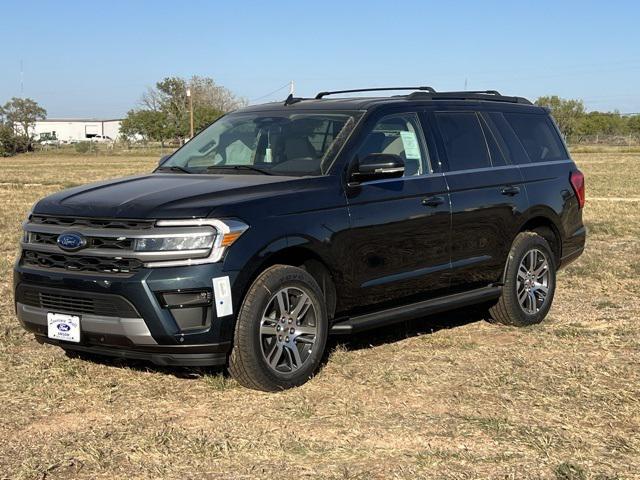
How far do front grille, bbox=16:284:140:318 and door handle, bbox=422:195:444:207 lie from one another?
2359 millimetres

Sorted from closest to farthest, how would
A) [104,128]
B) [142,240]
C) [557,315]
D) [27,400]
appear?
[142,240]
[27,400]
[557,315]
[104,128]

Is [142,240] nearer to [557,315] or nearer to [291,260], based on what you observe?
[291,260]

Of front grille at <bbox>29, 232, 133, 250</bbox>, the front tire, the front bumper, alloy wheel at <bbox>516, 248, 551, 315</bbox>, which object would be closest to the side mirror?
the front tire

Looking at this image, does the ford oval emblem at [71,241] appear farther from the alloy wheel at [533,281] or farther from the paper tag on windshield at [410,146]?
the alloy wheel at [533,281]

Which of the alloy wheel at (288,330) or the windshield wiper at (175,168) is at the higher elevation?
the windshield wiper at (175,168)

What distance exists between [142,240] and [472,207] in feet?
9.26

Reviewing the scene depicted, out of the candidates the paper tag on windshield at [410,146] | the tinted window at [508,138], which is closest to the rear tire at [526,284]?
the tinted window at [508,138]

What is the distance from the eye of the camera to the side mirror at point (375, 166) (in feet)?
18.6

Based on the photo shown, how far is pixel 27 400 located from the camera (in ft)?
17.0

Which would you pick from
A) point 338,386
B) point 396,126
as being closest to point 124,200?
point 338,386

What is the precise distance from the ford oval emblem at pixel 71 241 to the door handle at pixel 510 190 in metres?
3.47

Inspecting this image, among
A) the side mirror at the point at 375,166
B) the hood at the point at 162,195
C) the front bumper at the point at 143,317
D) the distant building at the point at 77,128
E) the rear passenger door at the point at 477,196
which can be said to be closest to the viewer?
the front bumper at the point at 143,317

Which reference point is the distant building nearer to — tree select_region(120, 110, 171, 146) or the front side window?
tree select_region(120, 110, 171, 146)

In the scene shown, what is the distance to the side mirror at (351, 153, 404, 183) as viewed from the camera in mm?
5680
